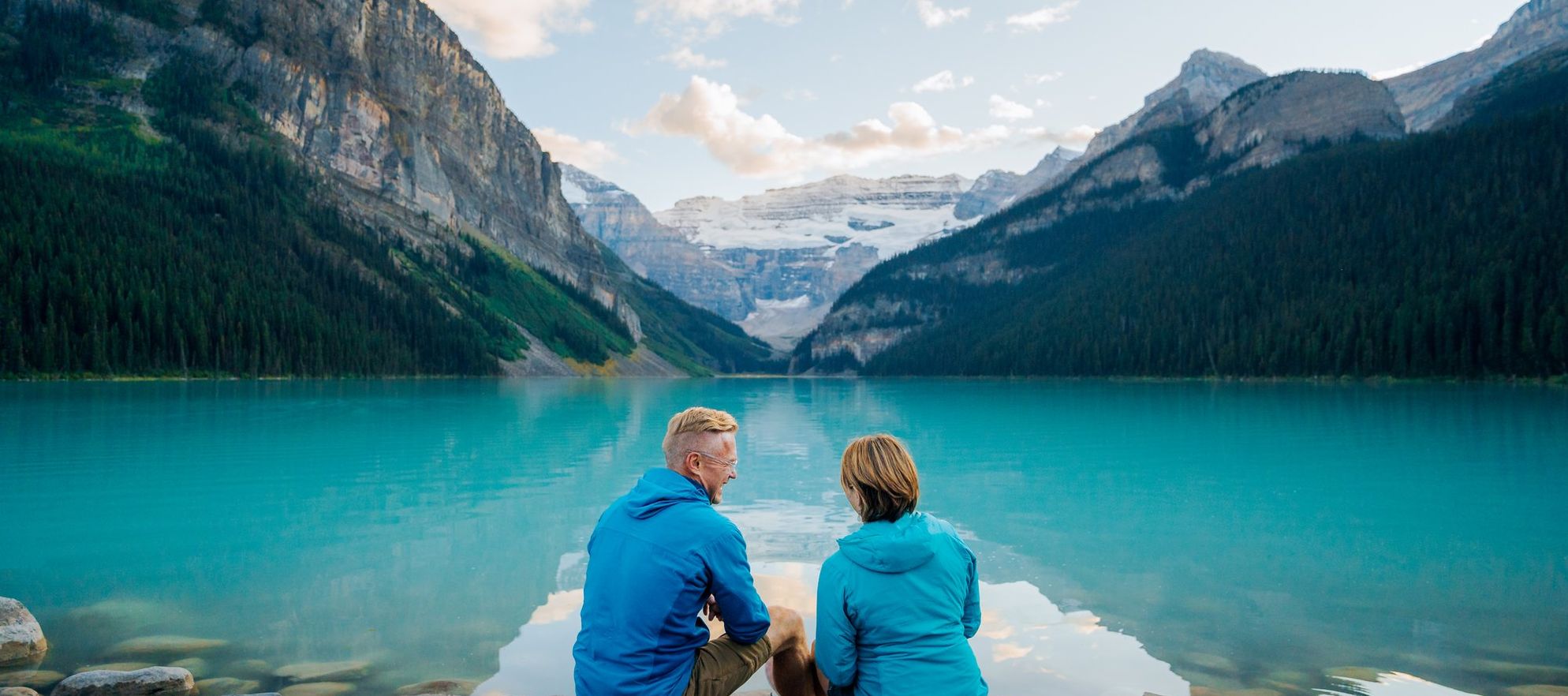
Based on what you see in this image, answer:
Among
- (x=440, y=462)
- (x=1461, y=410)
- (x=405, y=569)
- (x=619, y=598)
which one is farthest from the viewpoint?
(x=1461, y=410)

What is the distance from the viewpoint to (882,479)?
514 centimetres

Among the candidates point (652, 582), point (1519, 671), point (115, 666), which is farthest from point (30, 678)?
point (1519, 671)

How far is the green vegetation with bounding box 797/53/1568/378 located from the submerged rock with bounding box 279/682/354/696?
3967 inches

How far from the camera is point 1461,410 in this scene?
4922 centimetres

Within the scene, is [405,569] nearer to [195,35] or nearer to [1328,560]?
[1328,560]

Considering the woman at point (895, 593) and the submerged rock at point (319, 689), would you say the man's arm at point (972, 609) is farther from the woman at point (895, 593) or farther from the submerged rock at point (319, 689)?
the submerged rock at point (319, 689)

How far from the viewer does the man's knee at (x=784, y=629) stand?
6.09 m

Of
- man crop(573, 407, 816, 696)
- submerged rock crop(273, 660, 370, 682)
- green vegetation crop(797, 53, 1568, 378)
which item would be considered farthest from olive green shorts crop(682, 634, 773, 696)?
green vegetation crop(797, 53, 1568, 378)

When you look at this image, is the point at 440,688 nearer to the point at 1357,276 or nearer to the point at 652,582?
the point at 652,582

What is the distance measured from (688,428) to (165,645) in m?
7.93

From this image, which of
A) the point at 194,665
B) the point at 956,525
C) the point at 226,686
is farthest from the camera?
the point at 956,525

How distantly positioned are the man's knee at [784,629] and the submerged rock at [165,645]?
7.11m

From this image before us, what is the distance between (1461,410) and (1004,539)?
46.8 m

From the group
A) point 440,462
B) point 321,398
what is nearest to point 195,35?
point 321,398
